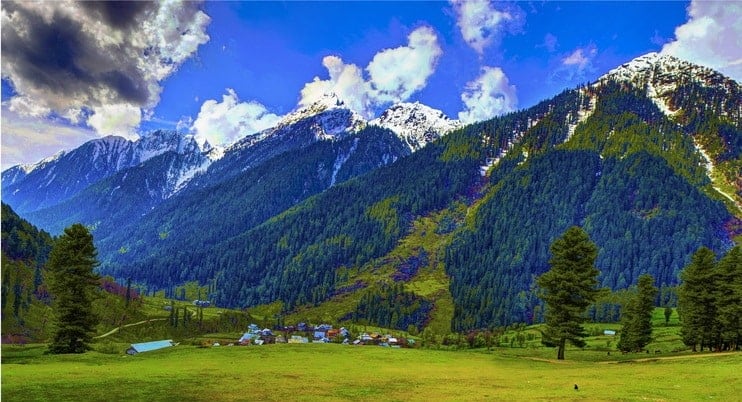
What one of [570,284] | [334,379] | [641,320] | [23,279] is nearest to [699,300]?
[641,320]

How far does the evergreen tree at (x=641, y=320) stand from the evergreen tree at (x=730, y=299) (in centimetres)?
1572

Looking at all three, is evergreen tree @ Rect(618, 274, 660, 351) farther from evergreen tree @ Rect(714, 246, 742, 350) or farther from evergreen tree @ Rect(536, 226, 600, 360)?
evergreen tree @ Rect(536, 226, 600, 360)

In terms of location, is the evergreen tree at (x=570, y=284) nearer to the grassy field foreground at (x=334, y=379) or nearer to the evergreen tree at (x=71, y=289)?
the grassy field foreground at (x=334, y=379)

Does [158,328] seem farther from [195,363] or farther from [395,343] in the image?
[195,363]

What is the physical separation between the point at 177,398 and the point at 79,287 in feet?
131

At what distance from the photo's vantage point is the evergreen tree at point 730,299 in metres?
62.4

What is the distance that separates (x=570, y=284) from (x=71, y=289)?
59.8m

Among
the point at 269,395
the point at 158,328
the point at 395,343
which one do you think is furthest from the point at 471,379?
the point at 158,328

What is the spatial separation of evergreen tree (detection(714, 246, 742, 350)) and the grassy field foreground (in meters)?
16.8

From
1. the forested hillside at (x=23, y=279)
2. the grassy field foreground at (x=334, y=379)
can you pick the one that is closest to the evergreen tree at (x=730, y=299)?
the grassy field foreground at (x=334, y=379)

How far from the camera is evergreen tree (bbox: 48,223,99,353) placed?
5881cm

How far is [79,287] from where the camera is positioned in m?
60.2

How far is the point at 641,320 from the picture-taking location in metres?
83.1

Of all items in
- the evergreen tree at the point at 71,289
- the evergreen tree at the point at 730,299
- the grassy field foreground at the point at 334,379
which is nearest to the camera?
the grassy field foreground at the point at 334,379
